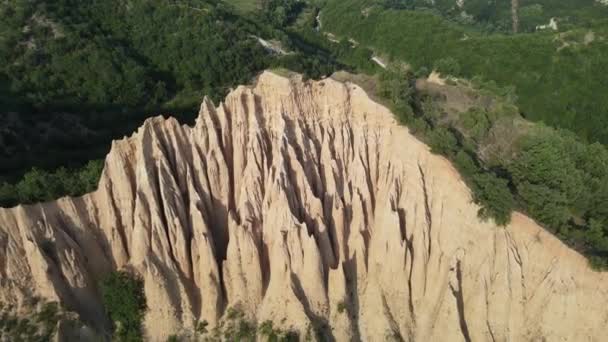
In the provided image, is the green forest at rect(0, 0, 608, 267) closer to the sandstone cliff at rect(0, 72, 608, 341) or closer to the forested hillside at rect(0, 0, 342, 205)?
the forested hillside at rect(0, 0, 342, 205)

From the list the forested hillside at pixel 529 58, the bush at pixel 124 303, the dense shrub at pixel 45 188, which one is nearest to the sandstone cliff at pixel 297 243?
the bush at pixel 124 303

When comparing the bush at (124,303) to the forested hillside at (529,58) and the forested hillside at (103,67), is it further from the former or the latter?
the forested hillside at (529,58)

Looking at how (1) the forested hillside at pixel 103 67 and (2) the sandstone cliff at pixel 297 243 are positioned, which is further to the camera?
(1) the forested hillside at pixel 103 67

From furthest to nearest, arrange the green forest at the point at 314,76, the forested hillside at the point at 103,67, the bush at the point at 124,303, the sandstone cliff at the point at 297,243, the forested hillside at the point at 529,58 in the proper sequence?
the forested hillside at the point at 529,58, the forested hillside at the point at 103,67, the green forest at the point at 314,76, the bush at the point at 124,303, the sandstone cliff at the point at 297,243

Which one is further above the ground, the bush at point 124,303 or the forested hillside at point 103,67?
the forested hillside at point 103,67

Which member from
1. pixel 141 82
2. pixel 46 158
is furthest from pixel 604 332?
pixel 141 82

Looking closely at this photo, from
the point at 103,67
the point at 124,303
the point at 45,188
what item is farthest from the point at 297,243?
the point at 103,67

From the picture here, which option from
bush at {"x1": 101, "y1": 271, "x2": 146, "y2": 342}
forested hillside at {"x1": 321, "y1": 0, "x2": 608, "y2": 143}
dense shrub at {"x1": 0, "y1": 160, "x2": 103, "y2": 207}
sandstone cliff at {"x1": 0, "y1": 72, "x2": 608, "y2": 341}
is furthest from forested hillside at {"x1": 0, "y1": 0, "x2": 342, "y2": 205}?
forested hillside at {"x1": 321, "y1": 0, "x2": 608, "y2": 143}

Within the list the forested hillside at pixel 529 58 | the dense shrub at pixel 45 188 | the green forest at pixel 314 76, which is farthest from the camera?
the forested hillside at pixel 529 58

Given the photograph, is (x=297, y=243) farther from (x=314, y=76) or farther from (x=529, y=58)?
(x=529, y=58)
